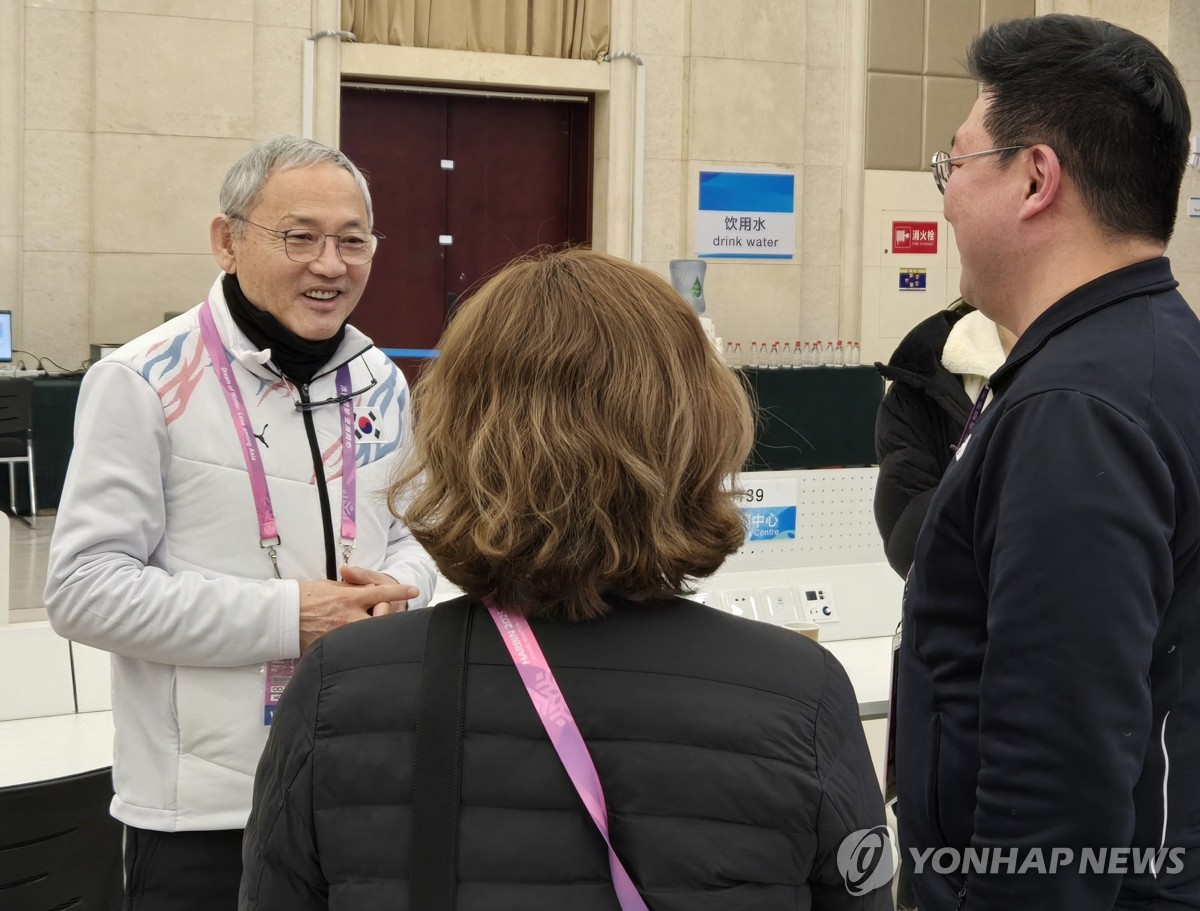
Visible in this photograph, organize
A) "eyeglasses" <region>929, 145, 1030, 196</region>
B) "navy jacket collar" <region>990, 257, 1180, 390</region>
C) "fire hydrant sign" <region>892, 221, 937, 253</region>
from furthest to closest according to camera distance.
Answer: "fire hydrant sign" <region>892, 221, 937, 253</region> < "eyeglasses" <region>929, 145, 1030, 196</region> < "navy jacket collar" <region>990, 257, 1180, 390</region>

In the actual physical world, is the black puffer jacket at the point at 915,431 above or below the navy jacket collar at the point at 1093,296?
below

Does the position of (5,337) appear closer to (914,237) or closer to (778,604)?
(778,604)

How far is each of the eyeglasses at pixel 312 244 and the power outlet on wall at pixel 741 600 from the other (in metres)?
1.43

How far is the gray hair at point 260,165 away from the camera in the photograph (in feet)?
6.37

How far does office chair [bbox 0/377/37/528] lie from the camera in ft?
25.1

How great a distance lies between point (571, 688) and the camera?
1.06 meters

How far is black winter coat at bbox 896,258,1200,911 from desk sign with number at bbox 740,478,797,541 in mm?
2539

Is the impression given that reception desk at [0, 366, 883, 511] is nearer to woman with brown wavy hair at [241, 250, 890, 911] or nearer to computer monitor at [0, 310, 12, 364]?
computer monitor at [0, 310, 12, 364]

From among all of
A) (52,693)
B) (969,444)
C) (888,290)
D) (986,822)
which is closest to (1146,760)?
(986,822)

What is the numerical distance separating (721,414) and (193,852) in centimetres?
107

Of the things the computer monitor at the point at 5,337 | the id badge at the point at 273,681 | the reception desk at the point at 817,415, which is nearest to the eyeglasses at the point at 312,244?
the id badge at the point at 273,681

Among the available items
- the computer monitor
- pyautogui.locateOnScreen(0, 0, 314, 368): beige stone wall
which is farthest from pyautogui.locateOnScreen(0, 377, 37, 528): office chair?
pyautogui.locateOnScreen(0, 0, 314, 368): beige stone wall

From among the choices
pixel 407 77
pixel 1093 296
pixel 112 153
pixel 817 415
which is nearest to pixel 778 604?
pixel 1093 296

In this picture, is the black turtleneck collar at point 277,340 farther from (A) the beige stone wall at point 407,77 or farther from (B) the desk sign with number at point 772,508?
(A) the beige stone wall at point 407,77
